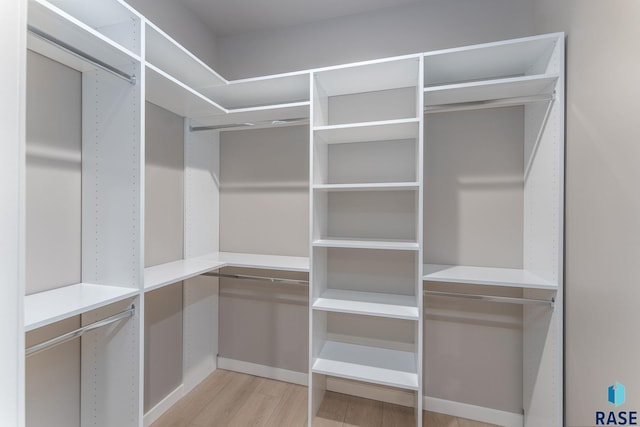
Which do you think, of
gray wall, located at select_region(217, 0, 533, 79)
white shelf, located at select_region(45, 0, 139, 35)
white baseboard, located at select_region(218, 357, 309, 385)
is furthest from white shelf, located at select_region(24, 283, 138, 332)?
gray wall, located at select_region(217, 0, 533, 79)

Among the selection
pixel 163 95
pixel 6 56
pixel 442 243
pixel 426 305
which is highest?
pixel 163 95

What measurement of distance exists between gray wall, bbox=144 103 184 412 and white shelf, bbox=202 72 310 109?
373mm

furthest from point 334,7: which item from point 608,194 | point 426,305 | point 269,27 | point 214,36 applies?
point 426,305

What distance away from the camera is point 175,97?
5.91 feet

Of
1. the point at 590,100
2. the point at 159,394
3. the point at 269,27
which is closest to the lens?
the point at 590,100

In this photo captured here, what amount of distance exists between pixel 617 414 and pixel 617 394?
0.24ft

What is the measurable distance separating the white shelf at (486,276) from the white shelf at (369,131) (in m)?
0.86

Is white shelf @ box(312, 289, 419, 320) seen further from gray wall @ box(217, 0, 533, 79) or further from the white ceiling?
the white ceiling

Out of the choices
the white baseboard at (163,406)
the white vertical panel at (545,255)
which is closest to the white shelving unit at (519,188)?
the white vertical panel at (545,255)

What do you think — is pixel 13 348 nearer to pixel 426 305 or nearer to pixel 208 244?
pixel 208 244

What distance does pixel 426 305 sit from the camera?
2.01 m

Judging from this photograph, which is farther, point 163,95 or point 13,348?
point 163,95

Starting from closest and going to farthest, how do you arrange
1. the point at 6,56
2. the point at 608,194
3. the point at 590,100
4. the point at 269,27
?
the point at 6,56, the point at 608,194, the point at 590,100, the point at 269,27

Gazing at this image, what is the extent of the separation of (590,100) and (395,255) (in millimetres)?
1292
